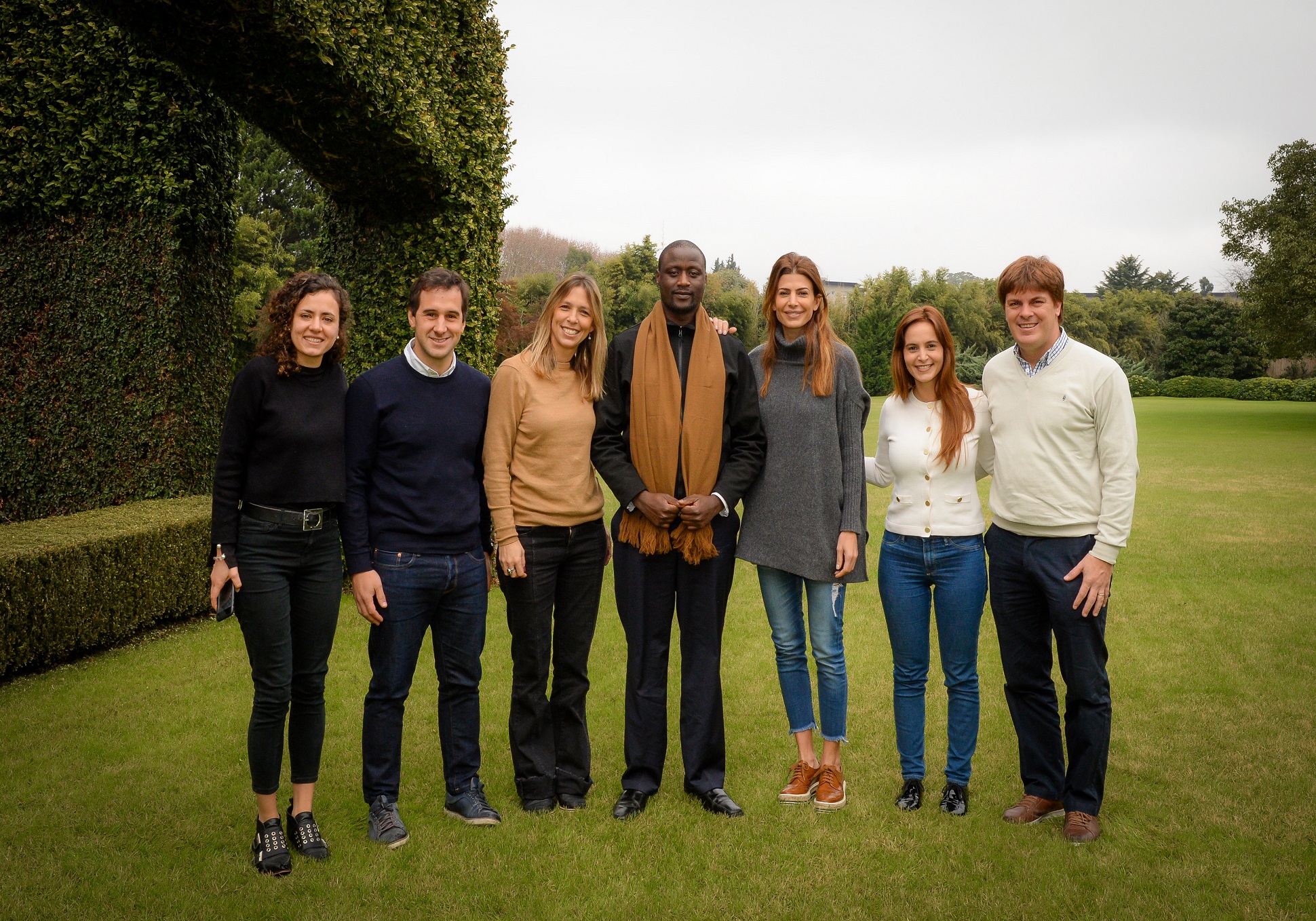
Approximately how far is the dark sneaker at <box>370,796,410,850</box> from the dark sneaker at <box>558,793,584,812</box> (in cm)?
70

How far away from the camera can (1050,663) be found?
3.92 metres

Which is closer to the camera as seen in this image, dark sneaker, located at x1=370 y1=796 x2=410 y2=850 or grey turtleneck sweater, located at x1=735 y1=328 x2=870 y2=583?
dark sneaker, located at x1=370 y1=796 x2=410 y2=850

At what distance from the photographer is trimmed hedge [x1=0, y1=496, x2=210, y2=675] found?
5.67 metres

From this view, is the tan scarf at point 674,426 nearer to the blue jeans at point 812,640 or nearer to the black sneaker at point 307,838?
the blue jeans at point 812,640

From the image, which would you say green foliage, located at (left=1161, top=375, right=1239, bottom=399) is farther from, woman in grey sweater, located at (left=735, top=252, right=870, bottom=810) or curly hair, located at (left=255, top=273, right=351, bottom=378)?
curly hair, located at (left=255, top=273, right=351, bottom=378)

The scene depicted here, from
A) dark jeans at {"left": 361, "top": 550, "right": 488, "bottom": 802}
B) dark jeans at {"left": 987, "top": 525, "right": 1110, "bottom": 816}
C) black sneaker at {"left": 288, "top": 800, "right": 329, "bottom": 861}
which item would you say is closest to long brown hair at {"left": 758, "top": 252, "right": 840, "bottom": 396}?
dark jeans at {"left": 987, "top": 525, "right": 1110, "bottom": 816}

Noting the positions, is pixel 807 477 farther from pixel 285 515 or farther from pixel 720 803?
pixel 285 515

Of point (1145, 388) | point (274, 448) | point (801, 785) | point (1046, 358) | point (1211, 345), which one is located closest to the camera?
point (274, 448)

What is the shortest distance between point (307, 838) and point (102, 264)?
6116 millimetres

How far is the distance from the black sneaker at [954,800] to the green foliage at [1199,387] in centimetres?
5169

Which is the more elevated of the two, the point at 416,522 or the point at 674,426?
the point at 674,426

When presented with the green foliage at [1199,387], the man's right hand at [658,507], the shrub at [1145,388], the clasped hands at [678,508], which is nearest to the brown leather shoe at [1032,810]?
the clasped hands at [678,508]

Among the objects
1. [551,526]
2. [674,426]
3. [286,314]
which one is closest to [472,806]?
[551,526]

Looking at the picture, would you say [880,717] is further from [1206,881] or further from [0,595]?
[0,595]
